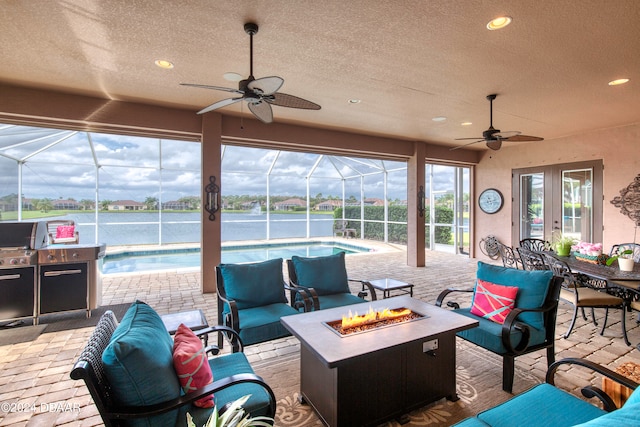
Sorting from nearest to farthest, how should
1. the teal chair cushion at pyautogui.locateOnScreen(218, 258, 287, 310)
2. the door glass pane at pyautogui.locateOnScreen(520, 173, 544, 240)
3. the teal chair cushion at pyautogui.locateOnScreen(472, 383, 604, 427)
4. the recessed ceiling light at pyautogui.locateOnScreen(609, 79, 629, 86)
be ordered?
the teal chair cushion at pyautogui.locateOnScreen(472, 383, 604, 427) → the teal chair cushion at pyautogui.locateOnScreen(218, 258, 287, 310) → the recessed ceiling light at pyautogui.locateOnScreen(609, 79, 629, 86) → the door glass pane at pyautogui.locateOnScreen(520, 173, 544, 240)

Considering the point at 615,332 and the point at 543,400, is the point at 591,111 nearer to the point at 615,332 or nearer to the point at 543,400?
the point at 615,332

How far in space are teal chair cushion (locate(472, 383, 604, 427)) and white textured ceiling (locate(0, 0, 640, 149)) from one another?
2.69 metres

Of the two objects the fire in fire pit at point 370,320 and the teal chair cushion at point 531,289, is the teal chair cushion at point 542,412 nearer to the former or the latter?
the fire in fire pit at point 370,320

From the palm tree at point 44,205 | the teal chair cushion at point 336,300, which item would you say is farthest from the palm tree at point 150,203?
the teal chair cushion at point 336,300

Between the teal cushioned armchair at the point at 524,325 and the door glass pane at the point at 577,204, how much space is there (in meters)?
5.41

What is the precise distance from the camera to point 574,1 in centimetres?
235

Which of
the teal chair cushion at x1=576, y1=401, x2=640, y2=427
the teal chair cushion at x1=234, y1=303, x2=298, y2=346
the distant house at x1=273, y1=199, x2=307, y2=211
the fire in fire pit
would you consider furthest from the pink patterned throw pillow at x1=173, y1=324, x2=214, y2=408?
the distant house at x1=273, y1=199, x2=307, y2=211

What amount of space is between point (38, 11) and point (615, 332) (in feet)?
21.5

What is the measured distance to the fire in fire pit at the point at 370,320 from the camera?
2.24 metres

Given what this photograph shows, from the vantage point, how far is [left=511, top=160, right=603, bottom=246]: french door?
254 inches

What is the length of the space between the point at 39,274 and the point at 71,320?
0.73m

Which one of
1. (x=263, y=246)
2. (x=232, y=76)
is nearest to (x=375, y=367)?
(x=232, y=76)

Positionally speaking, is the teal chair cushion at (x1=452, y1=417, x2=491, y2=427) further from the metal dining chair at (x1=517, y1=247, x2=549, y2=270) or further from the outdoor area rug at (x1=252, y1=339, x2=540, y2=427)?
the metal dining chair at (x1=517, y1=247, x2=549, y2=270)

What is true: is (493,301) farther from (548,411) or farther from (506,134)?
(506,134)
